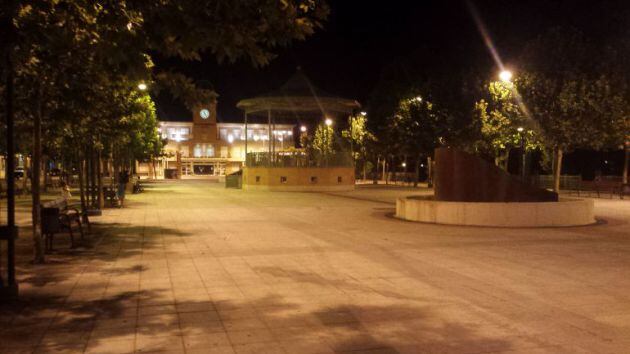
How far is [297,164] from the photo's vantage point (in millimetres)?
37062

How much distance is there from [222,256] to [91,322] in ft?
14.3

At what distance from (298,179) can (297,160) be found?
1.31 m

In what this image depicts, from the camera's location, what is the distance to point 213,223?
16.1 metres

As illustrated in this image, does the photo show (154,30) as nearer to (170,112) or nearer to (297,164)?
(297,164)

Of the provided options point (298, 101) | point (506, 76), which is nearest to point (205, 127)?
point (298, 101)

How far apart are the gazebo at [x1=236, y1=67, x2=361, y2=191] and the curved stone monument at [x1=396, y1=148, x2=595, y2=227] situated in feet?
66.3

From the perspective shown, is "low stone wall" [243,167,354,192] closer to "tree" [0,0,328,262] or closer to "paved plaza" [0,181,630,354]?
"paved plaza" [0,181,630,354]

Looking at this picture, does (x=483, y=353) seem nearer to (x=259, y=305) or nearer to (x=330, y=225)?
(x=259, y=305)

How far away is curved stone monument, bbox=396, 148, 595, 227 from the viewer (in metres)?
14.9

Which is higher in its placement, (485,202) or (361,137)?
(361,137)

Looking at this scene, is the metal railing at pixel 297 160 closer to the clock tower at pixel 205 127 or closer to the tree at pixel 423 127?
the tree at pixel 423 127

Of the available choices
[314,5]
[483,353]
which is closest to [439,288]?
[483,353]

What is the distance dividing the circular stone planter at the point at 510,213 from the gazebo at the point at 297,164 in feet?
69.2

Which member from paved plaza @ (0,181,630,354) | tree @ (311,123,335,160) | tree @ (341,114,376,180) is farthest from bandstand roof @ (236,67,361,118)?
paved plaza @ (0,181,630,354)
